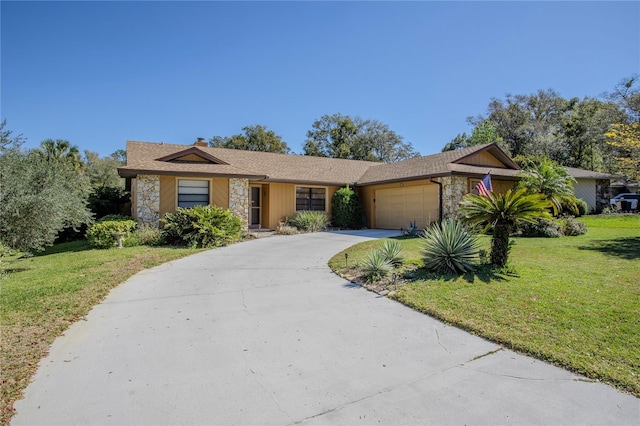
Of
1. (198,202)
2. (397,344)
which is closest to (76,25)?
(198,202)

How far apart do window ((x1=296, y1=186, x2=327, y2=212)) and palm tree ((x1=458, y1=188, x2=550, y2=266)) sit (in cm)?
1179

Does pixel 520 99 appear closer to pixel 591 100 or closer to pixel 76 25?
pixel 591 100

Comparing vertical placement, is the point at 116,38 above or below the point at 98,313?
above

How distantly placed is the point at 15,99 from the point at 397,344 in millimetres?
13016

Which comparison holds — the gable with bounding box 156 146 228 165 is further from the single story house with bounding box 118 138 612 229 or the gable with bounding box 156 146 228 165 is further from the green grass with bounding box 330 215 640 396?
the green grass with bounding box 330 215 640 396

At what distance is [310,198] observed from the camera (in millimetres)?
18688

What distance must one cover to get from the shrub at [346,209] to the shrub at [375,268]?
10.9 meters

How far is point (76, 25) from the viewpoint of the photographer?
31.4ft

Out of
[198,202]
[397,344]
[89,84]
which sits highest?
[89,84]

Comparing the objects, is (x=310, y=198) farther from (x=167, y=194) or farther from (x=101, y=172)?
(x=101, y=172)

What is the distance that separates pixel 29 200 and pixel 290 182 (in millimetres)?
10505

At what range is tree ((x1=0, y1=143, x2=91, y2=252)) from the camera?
350 inches

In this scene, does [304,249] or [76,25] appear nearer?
[76,25]

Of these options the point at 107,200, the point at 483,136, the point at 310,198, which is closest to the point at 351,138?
the point at 483,136
